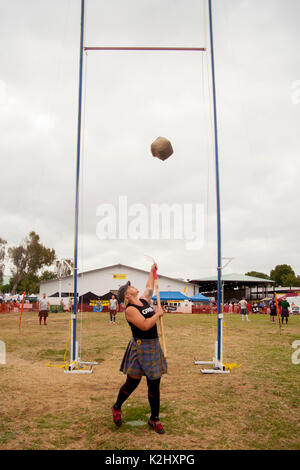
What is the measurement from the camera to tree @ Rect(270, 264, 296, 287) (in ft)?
289

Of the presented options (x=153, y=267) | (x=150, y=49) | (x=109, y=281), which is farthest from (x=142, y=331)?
(x=109, y=281)

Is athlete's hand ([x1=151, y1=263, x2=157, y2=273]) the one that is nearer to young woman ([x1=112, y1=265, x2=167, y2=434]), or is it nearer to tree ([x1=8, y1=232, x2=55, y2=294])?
young woman ([x1=112, y1=265, x2=167, y2=434])

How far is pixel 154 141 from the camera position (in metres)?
7.02

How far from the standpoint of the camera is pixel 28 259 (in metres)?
59.1

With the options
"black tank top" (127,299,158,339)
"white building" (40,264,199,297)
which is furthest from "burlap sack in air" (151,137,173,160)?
"white building" (40,264,199,297)

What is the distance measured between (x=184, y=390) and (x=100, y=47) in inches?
317

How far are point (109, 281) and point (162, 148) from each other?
39515 mm

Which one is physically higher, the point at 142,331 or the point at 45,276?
the point at 45,276

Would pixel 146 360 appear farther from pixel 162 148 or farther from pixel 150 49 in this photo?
pixel 150 49

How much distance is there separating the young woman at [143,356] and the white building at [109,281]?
40.0 m

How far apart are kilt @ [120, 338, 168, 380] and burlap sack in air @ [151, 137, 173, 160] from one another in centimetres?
390

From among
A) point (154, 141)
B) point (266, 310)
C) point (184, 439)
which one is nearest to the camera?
point (184, 439)
